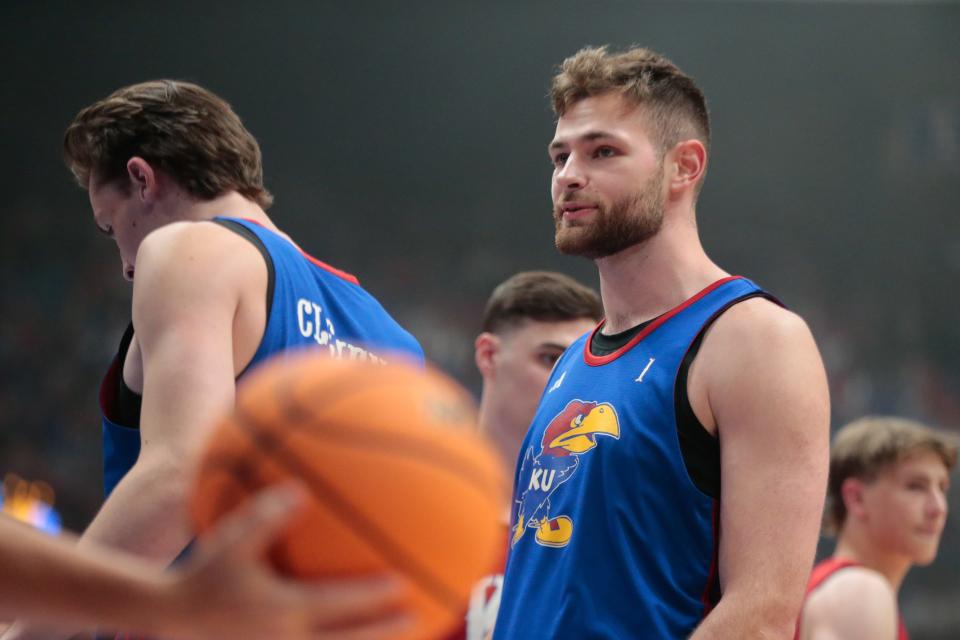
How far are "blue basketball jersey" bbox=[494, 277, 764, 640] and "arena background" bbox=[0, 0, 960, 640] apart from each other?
967cm

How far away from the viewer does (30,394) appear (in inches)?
464

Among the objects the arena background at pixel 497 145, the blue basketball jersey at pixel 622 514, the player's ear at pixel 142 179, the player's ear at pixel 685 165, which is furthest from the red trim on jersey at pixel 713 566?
the arena background at pixel 497 145

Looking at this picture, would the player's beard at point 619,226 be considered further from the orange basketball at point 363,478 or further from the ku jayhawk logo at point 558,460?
the orange basketball at point 363,478

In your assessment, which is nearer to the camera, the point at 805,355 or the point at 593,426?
the point at 805,355

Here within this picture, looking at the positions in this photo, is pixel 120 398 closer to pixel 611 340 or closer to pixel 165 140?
pixel 165 140

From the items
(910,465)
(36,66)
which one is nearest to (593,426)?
(910,465)

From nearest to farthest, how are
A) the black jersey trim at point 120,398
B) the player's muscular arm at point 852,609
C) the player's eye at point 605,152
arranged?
the black jersey trim at point 120,398, the player's eye at point 605,152, the player's muscular arm at point 852,609

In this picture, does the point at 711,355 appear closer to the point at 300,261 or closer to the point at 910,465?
the point at 300,261

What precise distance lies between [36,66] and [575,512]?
12.2 meters

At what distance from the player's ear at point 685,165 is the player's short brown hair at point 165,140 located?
117cm

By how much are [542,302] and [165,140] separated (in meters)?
2.13

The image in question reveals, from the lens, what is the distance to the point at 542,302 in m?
4.49

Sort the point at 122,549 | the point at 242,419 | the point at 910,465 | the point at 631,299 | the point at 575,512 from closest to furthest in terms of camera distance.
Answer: the point at 242,419, the point at 122,549, the point at 575,512, the point at 631,299, the point at 910,465

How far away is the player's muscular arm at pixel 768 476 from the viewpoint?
2.26 meters
